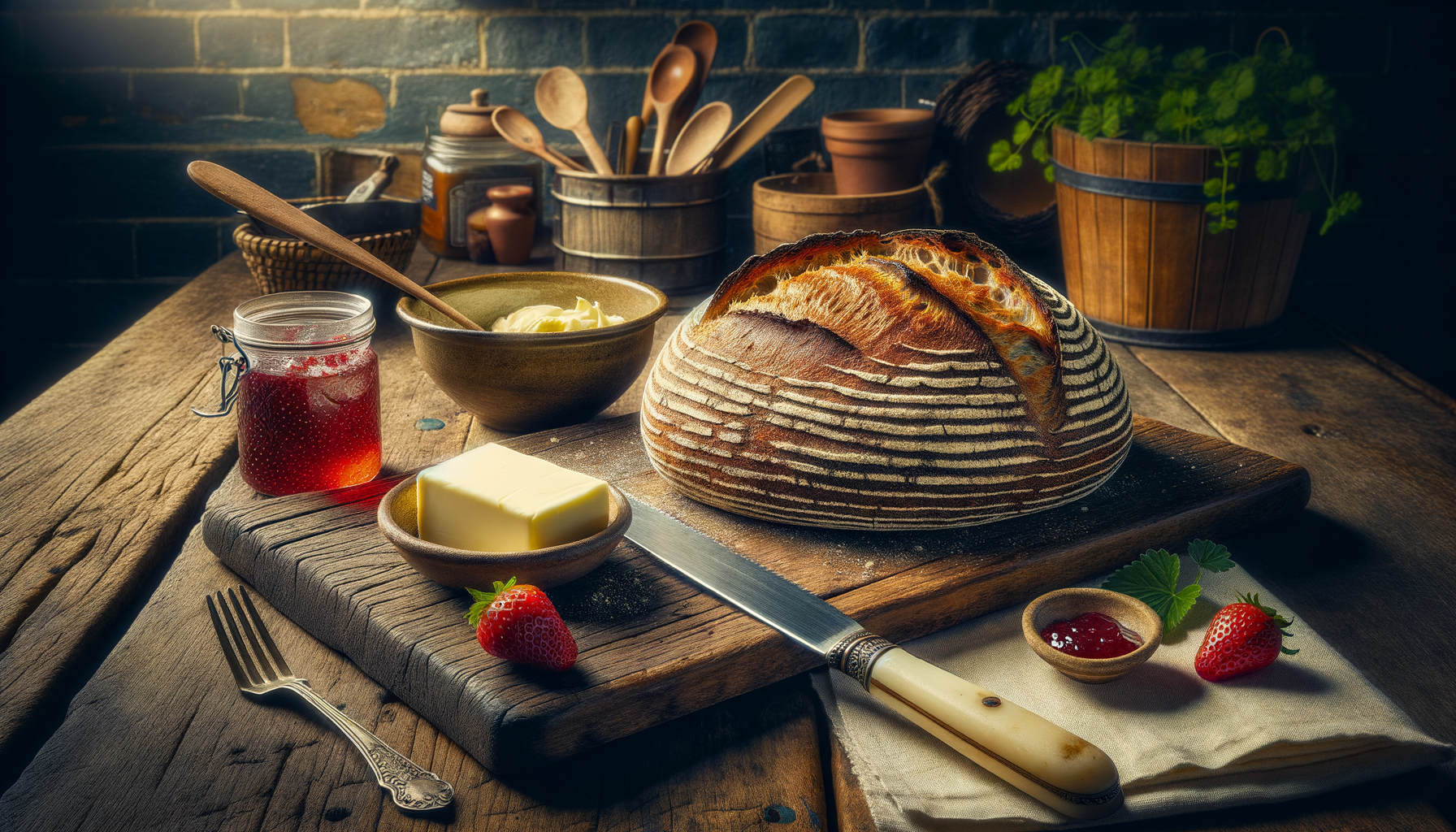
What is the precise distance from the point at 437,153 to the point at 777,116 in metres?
0.74

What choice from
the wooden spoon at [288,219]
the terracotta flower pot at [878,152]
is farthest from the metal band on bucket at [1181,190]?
the wooden spoon at [288,219]

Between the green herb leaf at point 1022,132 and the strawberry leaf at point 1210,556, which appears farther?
the green herb leaf at point 1022,132

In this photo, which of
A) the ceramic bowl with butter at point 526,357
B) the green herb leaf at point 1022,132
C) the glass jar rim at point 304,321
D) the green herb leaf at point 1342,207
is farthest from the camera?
the green herb leaf at point 1022,132

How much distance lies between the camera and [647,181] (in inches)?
72.6

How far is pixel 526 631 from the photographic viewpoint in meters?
0.76

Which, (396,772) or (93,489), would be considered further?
(93,489)

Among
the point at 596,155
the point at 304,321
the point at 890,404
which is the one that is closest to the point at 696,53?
the point at 596,155

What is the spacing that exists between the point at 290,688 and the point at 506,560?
0.64ft

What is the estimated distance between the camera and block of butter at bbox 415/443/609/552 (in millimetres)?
860

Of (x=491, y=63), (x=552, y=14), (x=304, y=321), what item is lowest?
(x=304, y=321)

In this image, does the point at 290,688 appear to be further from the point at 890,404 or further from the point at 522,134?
the point at 522,134

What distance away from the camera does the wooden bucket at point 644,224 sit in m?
1.86

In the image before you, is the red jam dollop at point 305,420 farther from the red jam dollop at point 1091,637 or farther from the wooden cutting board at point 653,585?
the red jam dollop at point 1091,637

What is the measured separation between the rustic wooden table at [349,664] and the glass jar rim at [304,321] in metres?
0.18
